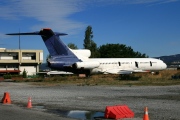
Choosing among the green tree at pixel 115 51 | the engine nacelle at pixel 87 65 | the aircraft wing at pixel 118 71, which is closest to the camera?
the engine nacelle at pixel 87 65

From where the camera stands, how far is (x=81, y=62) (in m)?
50.0

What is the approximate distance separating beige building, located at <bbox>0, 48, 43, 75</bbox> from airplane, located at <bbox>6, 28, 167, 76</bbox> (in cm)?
5219

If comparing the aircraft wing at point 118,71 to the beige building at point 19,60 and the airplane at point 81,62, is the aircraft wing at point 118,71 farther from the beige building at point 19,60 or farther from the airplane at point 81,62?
the beige building at point 19,60

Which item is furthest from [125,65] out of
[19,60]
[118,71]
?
[19,60]

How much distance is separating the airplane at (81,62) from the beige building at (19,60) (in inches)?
2055

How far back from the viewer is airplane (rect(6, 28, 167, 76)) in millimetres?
47812

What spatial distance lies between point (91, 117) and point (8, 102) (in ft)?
27.9

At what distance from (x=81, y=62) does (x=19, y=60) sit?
58330 millimetres

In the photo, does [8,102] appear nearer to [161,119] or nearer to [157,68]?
[161,119]

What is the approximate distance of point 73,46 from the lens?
132625 mm

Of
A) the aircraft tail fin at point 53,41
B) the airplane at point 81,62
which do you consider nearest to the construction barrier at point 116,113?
the airplane at point 81,62

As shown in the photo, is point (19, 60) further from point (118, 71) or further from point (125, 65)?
point (118, 71)

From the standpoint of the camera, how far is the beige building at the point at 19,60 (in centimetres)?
10329

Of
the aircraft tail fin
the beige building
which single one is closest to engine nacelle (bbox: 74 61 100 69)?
the aircraft tail fin
